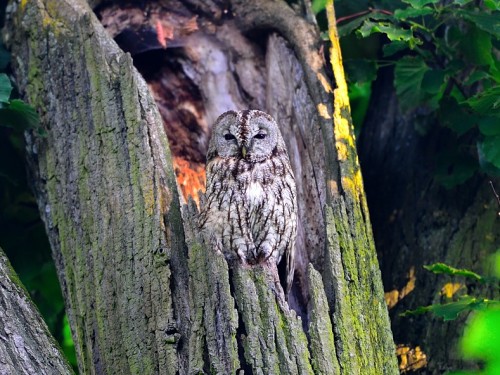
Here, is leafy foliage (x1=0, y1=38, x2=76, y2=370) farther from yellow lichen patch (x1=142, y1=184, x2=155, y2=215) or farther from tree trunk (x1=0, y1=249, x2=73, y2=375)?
tree trunk (x1=0, y1=249, x2=73, y2=375)

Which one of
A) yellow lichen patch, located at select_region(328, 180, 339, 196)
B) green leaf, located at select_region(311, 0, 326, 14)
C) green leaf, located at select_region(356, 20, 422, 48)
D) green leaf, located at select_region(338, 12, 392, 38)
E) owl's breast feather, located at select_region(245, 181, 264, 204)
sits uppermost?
green leaf, located at select_region(311, 0, 326, 14)

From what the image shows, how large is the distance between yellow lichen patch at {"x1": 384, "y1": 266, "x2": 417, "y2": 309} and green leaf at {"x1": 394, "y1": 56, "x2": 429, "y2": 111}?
858 mm

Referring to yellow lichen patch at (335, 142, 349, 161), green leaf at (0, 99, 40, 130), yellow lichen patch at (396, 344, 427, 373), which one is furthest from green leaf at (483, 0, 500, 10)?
→ green leaf at (0, 99, 40, 130)

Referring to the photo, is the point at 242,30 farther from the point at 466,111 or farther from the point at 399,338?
the point at 399,338

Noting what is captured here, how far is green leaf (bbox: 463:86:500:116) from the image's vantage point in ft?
10.1

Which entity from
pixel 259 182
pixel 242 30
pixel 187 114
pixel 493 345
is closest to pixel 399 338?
pixel 259 182

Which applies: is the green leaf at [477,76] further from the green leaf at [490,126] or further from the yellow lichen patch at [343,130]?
the yellow lichen patch at [343,130]

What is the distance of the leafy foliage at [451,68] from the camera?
328cm

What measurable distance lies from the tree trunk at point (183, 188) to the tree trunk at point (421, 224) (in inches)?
25.8

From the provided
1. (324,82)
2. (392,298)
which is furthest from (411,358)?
(324,82)

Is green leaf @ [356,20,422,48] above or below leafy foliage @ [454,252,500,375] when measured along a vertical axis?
above

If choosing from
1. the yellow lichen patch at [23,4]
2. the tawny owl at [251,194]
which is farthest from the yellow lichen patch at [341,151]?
the yellow lichen patch at [23,4]

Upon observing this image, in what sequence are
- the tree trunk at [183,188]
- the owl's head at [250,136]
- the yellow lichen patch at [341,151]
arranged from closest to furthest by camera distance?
the tree trunk at [183,188], the yellow lichen patch at [341,151], the owl's head at [250,136]

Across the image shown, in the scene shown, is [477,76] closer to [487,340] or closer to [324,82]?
[324,82]
